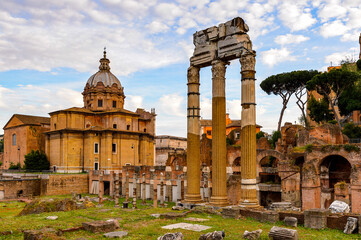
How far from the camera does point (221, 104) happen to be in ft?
39.0

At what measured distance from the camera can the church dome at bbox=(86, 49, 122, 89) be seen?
42500 millimetres

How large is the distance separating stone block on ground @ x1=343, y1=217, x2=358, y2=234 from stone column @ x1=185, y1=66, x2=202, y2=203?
5930mm

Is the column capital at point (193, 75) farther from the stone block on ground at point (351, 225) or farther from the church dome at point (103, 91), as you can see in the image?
the church dome at point (103, 91)

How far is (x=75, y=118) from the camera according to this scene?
123ft

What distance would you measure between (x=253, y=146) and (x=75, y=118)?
30.0m

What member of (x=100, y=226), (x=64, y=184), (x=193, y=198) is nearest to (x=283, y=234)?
(x=100, y=226)

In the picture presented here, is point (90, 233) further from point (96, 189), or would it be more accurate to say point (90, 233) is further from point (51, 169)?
point (51, 169)

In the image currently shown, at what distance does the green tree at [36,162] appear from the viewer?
3688 centimetres

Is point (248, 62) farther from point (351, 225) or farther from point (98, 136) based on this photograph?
point (98, 136)

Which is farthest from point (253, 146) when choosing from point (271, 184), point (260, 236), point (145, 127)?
point (145, 127)

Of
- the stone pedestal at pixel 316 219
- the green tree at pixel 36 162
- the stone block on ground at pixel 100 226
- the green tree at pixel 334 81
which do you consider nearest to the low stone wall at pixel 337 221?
the stone pedestal at pixel 316 219

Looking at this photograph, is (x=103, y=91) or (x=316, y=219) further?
(x=103, y=91)

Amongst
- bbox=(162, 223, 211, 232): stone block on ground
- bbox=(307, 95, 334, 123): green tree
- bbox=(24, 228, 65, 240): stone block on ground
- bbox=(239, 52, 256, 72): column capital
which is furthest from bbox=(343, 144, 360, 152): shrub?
bbox=(24, 228, 65, 240): stone block on ground

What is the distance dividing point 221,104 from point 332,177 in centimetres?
1469
